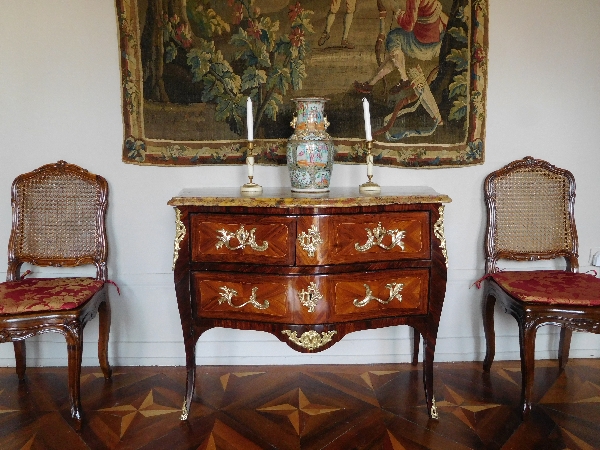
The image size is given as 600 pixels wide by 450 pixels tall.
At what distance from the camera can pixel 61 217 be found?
7.90 feet

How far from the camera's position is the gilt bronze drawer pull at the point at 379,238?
190 cm

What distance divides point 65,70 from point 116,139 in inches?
16.3

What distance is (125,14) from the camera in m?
2.33

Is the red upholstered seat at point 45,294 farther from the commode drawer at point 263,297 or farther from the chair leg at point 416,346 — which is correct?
the chair leg at point 416,346

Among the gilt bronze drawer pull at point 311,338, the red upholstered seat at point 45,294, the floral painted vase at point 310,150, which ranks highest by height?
the floral painted vase at point 310,150

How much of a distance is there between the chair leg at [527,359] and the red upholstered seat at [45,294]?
1863 millimetres

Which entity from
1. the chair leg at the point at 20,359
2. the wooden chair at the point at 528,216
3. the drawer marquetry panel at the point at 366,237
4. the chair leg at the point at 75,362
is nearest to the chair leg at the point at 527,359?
the wooden chair at the point at 528,216

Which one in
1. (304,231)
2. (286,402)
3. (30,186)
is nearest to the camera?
(304,231)

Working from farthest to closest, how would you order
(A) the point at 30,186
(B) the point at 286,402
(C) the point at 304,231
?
(A) the point at 30,186 → (B) the point at 286,402 → (C) the point at 304,231

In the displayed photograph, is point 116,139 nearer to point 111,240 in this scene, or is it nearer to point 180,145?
point 180,145

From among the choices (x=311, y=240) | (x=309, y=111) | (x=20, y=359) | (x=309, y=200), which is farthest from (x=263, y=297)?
(x=20, y=359)

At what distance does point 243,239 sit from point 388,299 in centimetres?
63

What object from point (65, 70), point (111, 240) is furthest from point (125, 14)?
point (111, 240)

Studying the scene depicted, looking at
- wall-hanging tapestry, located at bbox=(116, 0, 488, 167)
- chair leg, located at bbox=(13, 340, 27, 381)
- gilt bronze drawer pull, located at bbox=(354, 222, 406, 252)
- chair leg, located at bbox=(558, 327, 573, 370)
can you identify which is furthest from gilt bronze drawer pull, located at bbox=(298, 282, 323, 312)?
chair leg, located at bbox=(13, 340, 27, 381)
